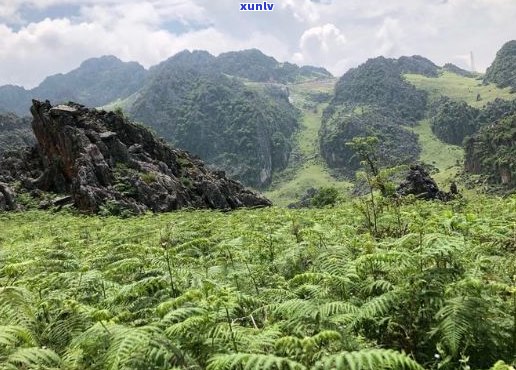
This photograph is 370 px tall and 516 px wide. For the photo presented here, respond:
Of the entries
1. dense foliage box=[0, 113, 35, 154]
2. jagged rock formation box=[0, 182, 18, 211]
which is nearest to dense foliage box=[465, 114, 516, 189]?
jagged rock formation box=[0, 182, 18, 211]

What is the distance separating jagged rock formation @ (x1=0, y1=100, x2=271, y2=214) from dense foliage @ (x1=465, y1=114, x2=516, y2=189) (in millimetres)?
105035

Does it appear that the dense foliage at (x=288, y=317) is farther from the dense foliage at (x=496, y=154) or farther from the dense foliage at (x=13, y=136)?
the dense foliage at (x=13, y=136)

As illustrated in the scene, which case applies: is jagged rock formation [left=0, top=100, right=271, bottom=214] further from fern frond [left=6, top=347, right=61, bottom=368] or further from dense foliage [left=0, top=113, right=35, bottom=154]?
dense foliage [left=0, top=113, right=35, bottom=154]

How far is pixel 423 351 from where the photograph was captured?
519 centimetres

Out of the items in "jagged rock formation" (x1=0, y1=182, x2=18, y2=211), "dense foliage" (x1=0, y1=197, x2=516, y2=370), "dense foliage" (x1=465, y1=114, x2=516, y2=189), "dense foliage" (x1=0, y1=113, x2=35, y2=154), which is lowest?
"dense foliage" (x1=465, y1=114, x2=516, y2=189)

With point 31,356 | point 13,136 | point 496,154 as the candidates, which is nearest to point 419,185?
point 31,356

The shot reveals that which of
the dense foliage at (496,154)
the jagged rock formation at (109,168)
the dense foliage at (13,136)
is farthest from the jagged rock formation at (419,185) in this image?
the dense foliage at (13,136)

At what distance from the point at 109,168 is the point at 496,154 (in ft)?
457

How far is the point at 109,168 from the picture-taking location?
4800 cm

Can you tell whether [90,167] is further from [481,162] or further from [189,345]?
[481,162]

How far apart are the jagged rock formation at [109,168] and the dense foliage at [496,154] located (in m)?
105

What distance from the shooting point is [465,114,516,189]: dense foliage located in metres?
140

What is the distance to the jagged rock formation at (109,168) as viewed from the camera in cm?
4347

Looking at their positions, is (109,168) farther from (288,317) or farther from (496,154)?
(496,154)
